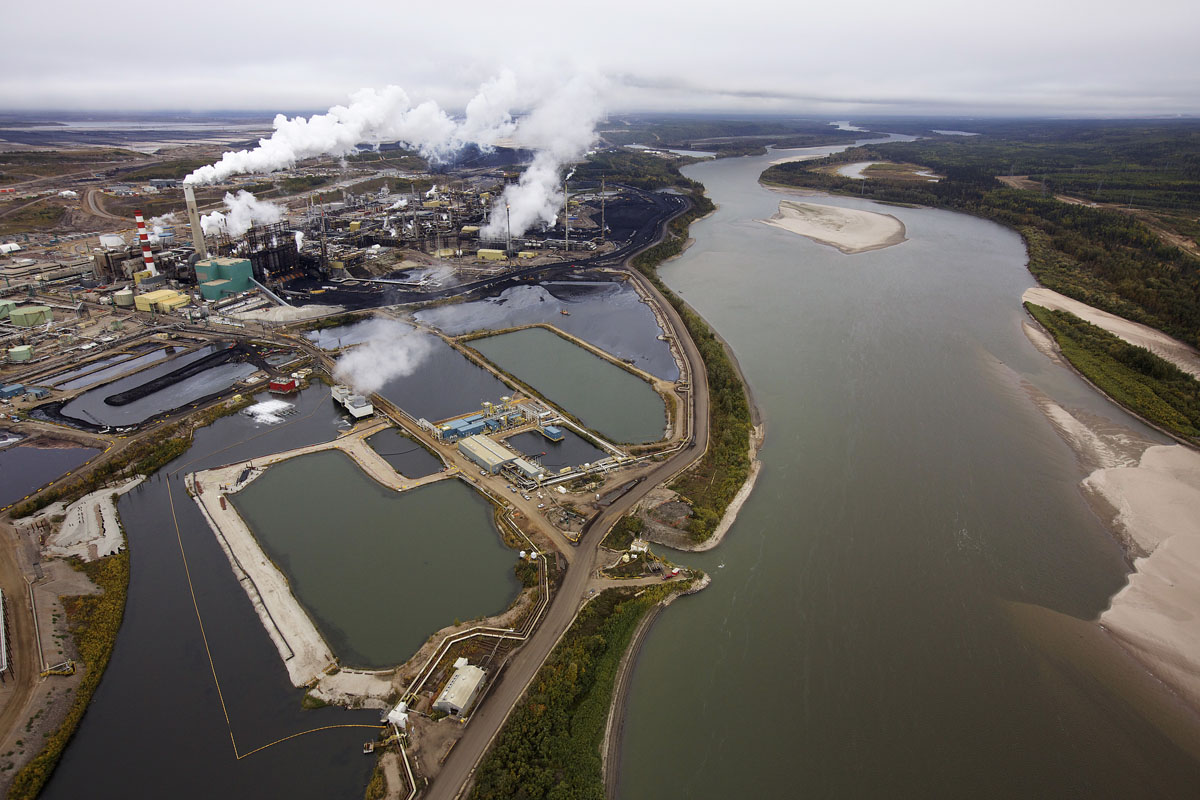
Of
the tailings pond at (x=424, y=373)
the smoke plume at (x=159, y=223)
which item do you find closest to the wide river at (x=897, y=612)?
the tailings pond at (x=424, y=373)

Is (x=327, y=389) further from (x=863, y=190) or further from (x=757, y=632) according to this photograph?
(x=863, y=190)

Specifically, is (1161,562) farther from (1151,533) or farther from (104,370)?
(104,370)

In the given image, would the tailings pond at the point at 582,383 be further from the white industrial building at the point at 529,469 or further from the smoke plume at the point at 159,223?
the smoke plume at the point at 159,223

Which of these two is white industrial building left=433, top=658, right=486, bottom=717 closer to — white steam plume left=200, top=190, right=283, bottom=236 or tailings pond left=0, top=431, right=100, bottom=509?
tailings pond left=0, top=431, right=100, bottom=509

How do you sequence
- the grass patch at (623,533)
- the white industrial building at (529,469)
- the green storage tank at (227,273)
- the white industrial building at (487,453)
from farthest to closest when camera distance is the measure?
the green storage tank at (227,273) < the white industrial building at (487,453) < the white industrial building at (529,469) < the grass patch at (623,533)

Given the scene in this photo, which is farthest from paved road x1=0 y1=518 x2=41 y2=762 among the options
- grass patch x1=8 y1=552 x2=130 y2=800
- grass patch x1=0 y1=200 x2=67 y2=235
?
grass patch x1=0 y1=200 x2=67 y2=235
